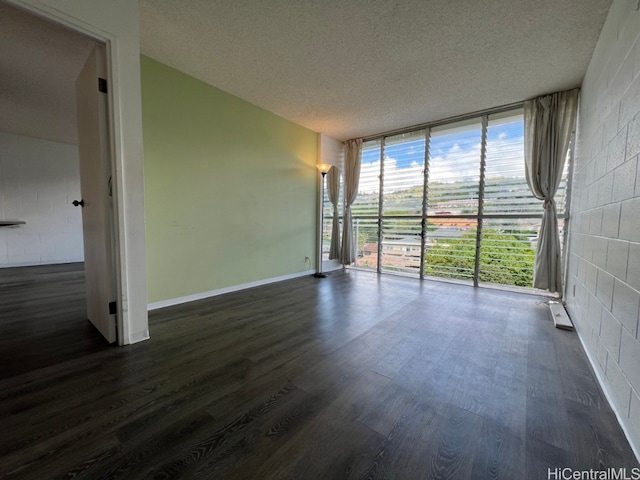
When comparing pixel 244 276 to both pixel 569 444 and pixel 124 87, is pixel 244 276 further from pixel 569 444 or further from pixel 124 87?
pixel 569 444

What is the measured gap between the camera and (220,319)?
249 cm

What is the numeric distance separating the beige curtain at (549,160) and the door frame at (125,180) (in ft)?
13.6

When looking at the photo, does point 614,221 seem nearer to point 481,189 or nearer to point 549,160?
point 549,160

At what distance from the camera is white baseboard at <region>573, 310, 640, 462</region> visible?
3.59 feet

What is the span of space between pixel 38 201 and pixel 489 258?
8236 mm

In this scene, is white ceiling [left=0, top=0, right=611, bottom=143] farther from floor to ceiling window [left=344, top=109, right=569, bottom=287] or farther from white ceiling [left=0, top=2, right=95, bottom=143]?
floor to ceiling window [left=344, top=109, right=569, bottom=287]

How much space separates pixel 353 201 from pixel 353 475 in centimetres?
430

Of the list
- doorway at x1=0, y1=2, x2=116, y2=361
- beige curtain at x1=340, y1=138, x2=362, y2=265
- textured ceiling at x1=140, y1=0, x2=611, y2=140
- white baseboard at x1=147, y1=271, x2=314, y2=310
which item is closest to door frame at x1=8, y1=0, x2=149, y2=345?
doorway at x1=0, y1=2, x2=116, y2=361

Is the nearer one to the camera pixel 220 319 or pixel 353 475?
pixel 353 475

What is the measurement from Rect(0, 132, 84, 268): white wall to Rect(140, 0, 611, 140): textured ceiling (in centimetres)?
475

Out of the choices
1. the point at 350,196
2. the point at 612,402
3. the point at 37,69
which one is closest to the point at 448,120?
the point at 350,196

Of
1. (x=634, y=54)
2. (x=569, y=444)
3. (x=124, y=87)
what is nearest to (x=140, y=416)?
(x=569, y=444)

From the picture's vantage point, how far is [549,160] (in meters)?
3.14

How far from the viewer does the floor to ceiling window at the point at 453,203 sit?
350 centimetres
